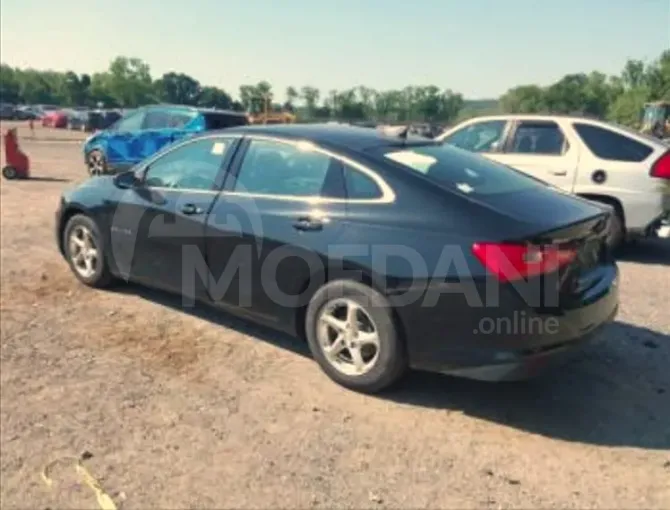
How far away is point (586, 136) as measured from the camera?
7.34m

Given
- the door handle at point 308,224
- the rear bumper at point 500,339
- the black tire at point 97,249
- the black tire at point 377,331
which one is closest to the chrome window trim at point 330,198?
the door handle at point 308,224

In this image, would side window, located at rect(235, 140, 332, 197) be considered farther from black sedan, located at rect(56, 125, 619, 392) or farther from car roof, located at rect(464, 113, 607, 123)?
car roof, located at rect(464, 113, 607, 123)

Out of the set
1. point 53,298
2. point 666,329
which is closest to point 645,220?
point 666,329

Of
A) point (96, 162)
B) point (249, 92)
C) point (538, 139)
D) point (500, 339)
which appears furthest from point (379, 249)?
point (249, 92)

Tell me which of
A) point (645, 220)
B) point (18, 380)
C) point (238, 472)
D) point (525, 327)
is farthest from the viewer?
point (645, 220)

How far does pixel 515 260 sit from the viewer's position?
134 inches

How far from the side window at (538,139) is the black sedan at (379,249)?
331cm

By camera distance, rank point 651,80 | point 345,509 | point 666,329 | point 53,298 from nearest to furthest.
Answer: point 345,509 < point 666,329 < point 53,298 < point 651,80

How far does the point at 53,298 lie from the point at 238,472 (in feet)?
10.9

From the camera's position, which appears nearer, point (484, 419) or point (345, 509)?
point (345, 509)

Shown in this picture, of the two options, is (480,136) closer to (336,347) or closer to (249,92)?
(336,347)

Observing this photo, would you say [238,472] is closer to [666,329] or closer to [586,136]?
[666,329]

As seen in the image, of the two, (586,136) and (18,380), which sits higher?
(586,136)

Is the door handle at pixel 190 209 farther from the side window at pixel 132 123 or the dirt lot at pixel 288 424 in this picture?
the side window at pixel 132 123
